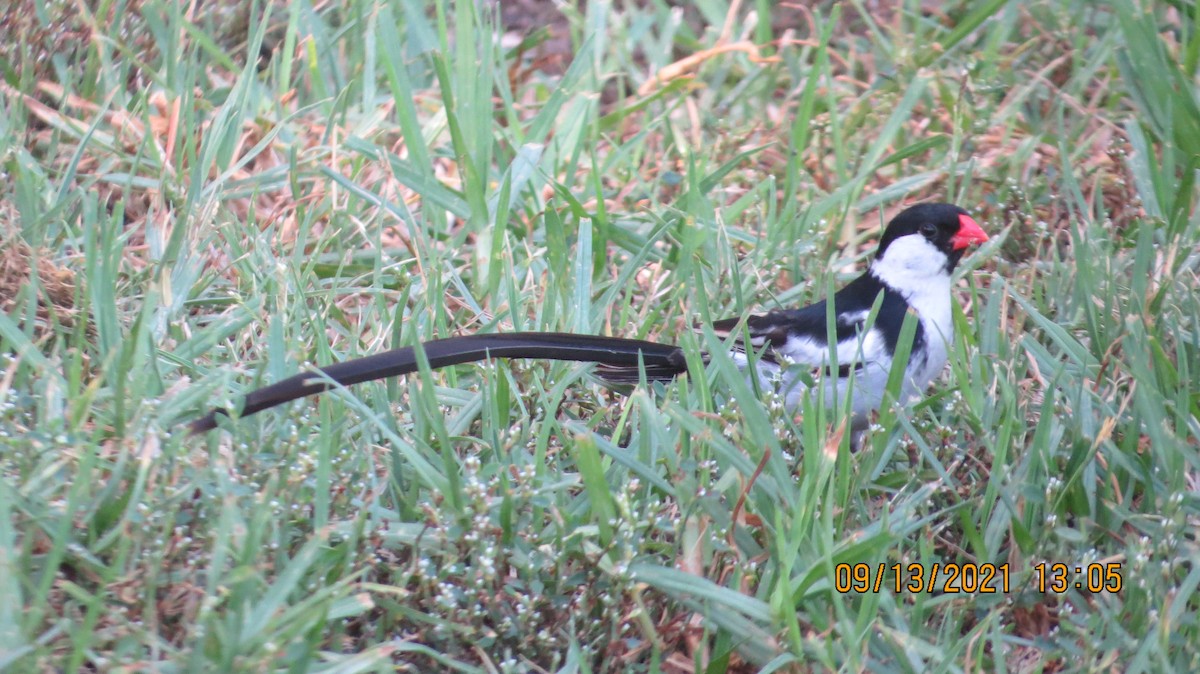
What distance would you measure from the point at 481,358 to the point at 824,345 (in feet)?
2.94

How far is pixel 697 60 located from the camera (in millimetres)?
4430

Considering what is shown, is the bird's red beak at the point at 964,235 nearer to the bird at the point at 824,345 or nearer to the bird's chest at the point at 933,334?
the bird at the point at 824,345

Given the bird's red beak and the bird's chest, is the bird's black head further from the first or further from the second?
the bird's chest

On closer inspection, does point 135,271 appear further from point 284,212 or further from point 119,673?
point 119,673

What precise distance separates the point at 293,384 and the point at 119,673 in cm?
58

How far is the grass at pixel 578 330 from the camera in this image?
2.15 metres

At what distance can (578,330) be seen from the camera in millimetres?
3059

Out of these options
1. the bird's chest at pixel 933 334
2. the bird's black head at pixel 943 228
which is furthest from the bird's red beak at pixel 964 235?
the bird's chest at pixel 933 334

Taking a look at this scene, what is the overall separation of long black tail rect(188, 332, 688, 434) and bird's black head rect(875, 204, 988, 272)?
2.49 feet

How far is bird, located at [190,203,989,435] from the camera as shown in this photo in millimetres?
2373

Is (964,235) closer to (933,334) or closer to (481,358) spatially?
(933,334)

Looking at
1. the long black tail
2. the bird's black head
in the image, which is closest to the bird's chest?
the bird's black head

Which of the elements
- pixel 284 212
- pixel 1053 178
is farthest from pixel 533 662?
pixel 1053 178

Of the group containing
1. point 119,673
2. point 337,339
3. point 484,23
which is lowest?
point 119,673
